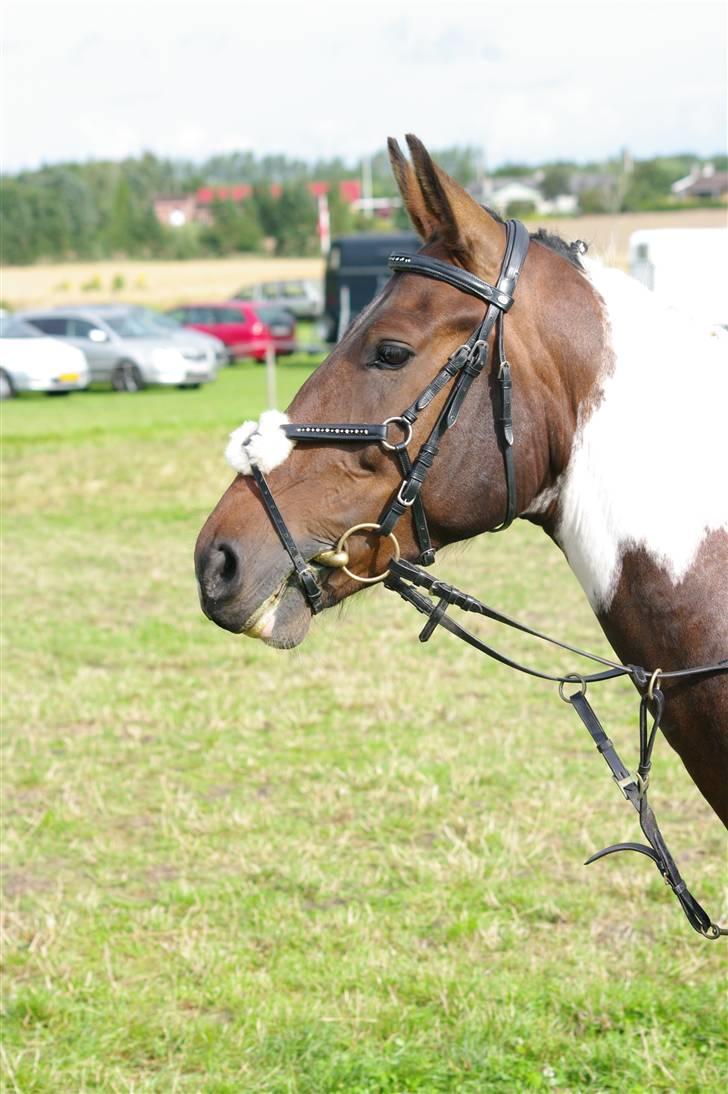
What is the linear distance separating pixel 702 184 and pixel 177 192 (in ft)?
149

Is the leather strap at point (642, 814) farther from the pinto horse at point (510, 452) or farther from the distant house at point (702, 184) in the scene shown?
the distant house at point (702, 184)

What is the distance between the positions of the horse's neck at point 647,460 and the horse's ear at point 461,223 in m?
0.27

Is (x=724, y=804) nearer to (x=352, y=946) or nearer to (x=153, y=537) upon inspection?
(x=352, y=946)

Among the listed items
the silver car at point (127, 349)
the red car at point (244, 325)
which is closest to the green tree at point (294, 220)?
the red car at point (244, 325)

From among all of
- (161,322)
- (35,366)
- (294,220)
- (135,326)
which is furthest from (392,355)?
(294,220)

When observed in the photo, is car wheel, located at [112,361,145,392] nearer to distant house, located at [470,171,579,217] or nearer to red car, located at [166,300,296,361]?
red car, located at [166,300,296,361]

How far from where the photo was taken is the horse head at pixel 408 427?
8.48 ft

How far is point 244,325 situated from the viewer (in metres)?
34.6

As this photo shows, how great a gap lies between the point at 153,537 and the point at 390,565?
10.1 meters

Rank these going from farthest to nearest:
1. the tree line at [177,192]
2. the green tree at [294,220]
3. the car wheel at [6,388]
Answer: the green tree at [294,220] → the car wheel at [6,388] → the tree line at [177,192]

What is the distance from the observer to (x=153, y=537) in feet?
41.3

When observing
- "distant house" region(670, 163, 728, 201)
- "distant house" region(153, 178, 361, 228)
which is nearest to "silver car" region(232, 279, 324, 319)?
"distant house" region(153, 178, 361, 228)

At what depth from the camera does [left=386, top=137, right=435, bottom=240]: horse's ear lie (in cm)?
270

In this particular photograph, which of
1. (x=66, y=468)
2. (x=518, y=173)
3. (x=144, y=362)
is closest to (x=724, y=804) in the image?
(x=66, y=468)
